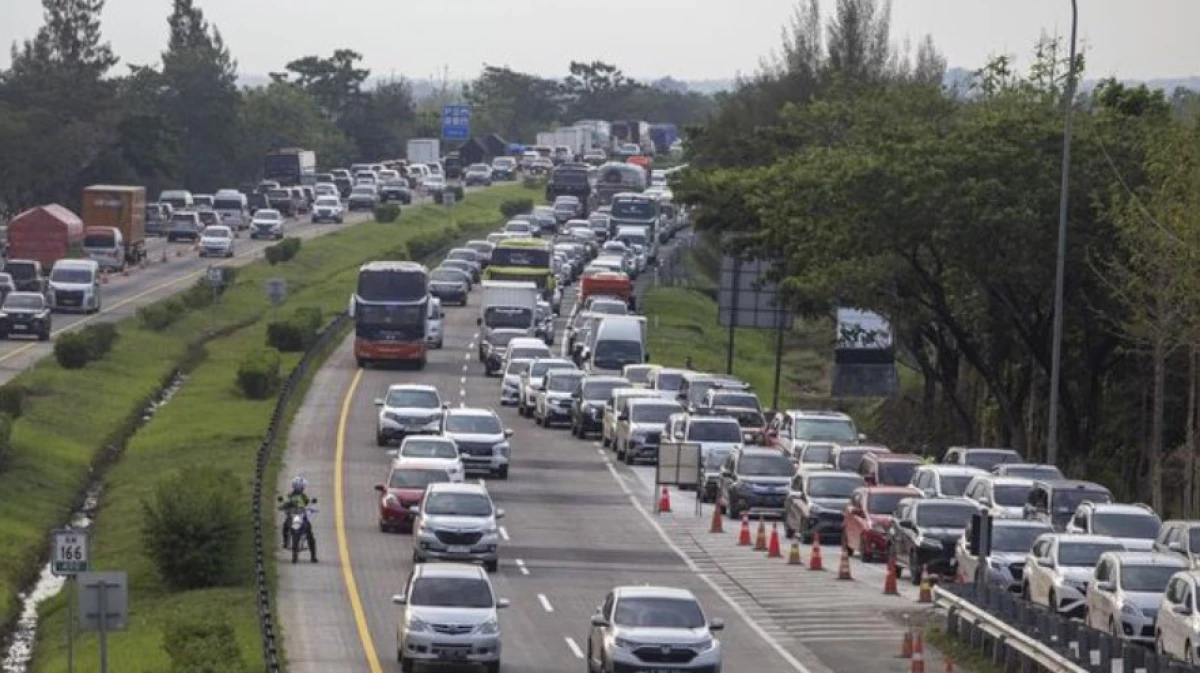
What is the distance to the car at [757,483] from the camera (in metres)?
57.0

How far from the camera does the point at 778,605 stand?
145 ft

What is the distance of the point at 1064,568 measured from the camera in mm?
38594

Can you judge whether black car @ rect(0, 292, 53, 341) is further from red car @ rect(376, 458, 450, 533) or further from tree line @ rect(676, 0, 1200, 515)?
red car @ rect(376, 458, 450, 533)

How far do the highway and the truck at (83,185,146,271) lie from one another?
52933 millimetres

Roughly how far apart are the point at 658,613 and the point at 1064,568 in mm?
6943

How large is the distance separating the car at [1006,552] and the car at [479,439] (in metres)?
19.7

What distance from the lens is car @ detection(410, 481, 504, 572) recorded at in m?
46.1

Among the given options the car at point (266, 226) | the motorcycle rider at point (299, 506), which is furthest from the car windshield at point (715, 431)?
the car at point (266, 226)

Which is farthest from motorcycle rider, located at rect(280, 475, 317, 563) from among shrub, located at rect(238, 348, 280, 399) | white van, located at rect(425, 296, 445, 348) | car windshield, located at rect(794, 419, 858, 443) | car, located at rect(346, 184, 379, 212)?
car, located at rect(346, 184, 379, 212)

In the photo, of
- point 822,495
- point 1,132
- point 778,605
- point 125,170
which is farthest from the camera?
point 125,170

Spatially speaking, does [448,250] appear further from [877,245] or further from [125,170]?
[877,245]

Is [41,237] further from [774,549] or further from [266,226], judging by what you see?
[774,549]

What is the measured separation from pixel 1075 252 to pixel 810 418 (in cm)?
734

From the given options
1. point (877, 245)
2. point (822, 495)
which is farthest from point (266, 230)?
point (822, 495)
